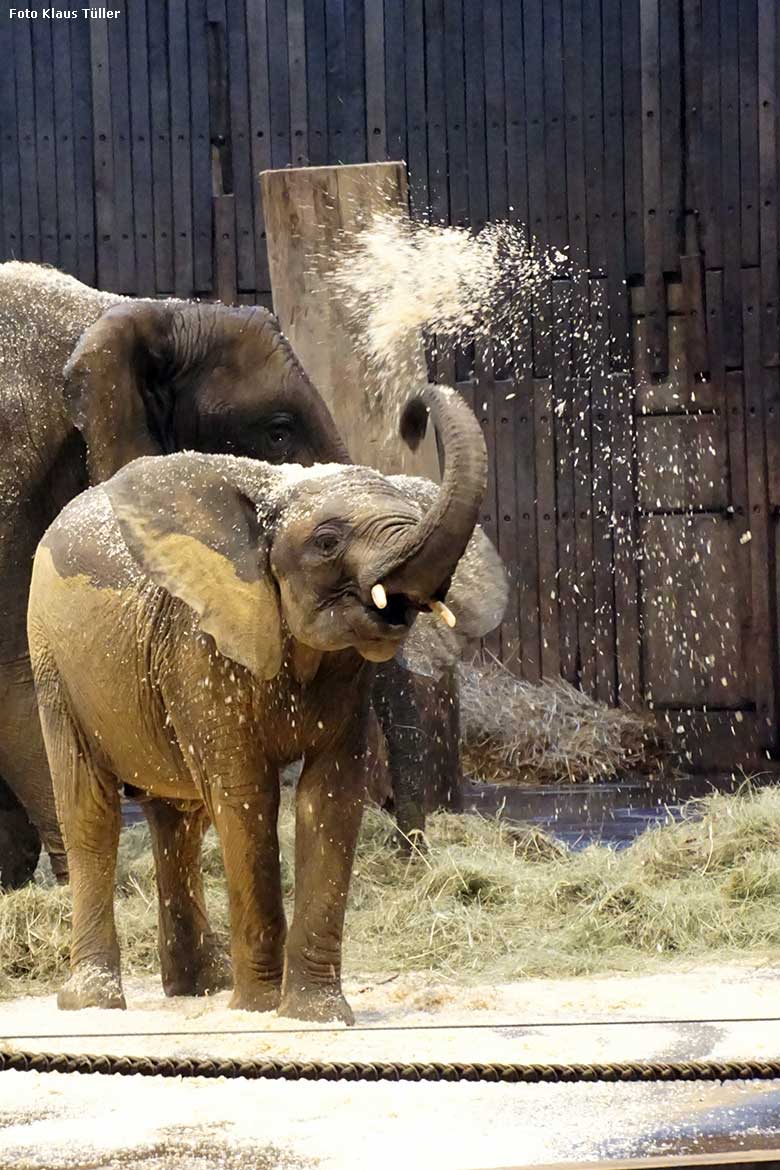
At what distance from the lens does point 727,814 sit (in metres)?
7.44

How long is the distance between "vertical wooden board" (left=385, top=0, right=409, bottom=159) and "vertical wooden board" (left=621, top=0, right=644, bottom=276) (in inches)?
50.4

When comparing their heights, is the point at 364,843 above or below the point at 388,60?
below

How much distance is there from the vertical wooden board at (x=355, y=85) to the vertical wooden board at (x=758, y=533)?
2488mm

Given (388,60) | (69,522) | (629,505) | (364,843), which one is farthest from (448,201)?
(69,522)

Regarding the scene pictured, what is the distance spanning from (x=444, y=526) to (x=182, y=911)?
6.65 ft

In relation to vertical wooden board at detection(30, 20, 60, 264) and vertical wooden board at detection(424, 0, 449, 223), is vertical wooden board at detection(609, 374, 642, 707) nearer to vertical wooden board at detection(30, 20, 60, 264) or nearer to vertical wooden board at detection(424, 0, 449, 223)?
vertical wooden board at detection(424, 0, 449, 223)

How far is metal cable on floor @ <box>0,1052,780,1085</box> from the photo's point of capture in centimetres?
344

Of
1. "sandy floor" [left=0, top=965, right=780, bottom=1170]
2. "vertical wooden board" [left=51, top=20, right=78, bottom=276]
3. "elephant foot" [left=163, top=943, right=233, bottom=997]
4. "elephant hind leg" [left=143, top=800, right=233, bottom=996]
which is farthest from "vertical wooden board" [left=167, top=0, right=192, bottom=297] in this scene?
"sandy floor" [left=0, top=965, right=780, bottom=1170]

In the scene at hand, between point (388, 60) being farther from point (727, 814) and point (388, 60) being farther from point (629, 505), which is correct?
point (727, 814)

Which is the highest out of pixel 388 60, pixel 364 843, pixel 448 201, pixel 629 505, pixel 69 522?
pixel 388 60

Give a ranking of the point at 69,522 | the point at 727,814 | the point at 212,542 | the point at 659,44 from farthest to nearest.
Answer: the point at 659,44, the point at 727,814, the point at 69,522, the point at 212,542

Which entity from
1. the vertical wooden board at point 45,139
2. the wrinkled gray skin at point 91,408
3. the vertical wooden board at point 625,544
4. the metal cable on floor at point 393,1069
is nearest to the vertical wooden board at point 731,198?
the vertical wooden board at point 625,544

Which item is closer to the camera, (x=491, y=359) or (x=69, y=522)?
(x=69, y=522)

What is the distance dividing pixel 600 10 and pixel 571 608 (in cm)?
340
